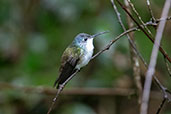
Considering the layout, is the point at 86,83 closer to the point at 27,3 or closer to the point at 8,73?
the point at 8,73

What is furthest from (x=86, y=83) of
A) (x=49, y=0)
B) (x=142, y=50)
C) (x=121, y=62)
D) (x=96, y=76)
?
(x=49, y=0)

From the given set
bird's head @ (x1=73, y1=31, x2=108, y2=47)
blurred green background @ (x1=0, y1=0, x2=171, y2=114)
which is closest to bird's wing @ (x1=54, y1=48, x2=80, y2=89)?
bird's head @ (x1=73, y1=31, x2=108, y2=47)

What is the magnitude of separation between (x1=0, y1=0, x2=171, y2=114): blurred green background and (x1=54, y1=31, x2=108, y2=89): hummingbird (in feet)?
2.46

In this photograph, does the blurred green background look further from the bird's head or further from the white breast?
the white breast

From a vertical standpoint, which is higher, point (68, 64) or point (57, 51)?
point (57, 51)

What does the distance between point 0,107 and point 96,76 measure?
142cm

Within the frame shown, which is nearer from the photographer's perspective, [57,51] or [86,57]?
[86,57]

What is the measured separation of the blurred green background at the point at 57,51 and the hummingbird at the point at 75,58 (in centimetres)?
75

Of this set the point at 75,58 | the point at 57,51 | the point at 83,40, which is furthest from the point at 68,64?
the point at 57,51

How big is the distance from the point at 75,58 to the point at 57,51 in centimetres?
155

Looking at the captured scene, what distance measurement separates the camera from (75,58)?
10.7 ft

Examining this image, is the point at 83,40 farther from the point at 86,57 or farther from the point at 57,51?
the point at 57,51

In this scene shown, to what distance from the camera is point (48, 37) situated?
479 centimetres

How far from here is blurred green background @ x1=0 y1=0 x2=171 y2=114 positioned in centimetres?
436
